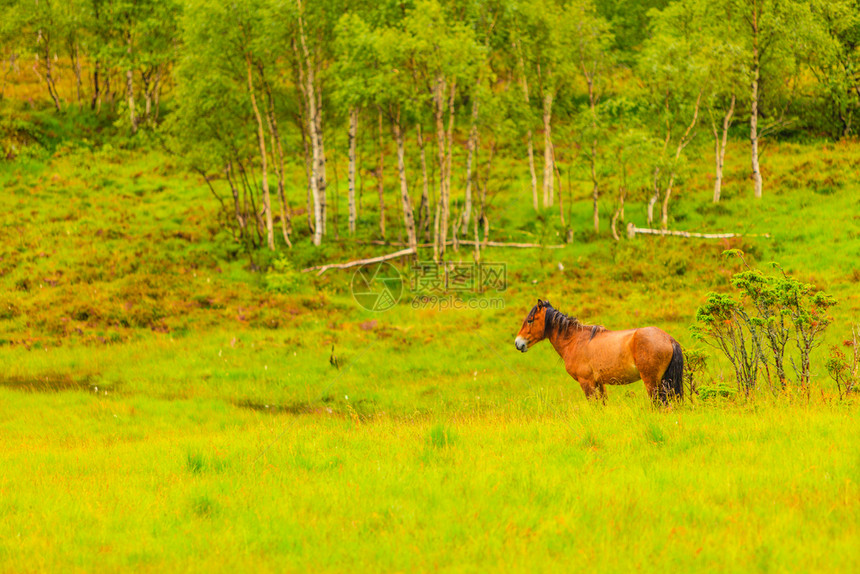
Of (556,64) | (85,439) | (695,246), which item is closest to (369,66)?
(556,64)

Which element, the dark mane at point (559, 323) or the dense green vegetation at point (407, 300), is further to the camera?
the dark mane at point (559, 323)

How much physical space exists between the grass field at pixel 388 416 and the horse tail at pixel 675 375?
0.65 m

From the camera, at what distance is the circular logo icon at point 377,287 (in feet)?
91.7

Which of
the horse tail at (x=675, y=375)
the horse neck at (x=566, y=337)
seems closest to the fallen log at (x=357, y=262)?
the horse neck at (x=566, y=337)

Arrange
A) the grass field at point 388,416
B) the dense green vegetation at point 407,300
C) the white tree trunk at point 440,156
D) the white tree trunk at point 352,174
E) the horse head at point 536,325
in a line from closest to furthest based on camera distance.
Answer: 1. the grass field at point 388,416
2. the dense green vegetation at point 407,300
3. the horse head at point 536,325
4. the white tree trunk at point 440,156
5. the white tree trunk at point 352,174

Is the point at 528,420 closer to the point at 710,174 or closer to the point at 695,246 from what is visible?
the point at 695,246

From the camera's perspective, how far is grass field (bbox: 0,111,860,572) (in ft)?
20.9

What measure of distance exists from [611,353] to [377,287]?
60.1ft

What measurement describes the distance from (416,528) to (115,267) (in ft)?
86.5

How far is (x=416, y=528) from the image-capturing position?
6.62 metres

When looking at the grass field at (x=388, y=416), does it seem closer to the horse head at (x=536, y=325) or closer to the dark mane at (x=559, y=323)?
the horse head at (x=536, y=325)

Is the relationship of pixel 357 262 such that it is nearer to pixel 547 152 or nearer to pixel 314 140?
pixel 314 140


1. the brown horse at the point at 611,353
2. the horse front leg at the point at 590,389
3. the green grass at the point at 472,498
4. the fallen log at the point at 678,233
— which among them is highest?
the fallen log at the point at 678,233

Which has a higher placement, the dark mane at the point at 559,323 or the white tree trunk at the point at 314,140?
the white tree trunk at the point at 314,140
